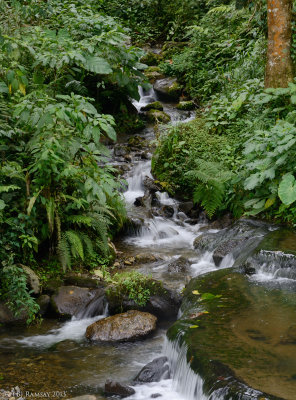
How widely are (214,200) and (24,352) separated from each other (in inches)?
193

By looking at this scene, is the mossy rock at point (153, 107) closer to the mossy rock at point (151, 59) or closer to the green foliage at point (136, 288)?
the mossy rock at point (151, 59)

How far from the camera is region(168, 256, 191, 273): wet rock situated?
7.53 m

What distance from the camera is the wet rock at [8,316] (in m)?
6.18

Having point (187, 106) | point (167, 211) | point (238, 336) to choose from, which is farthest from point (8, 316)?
point (187, 106)

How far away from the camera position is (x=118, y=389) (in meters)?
4.65

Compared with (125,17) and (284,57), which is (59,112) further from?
(125,17)

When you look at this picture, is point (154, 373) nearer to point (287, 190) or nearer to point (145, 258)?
point (145, 258)

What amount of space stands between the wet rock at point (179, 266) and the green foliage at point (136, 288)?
3.42 ft

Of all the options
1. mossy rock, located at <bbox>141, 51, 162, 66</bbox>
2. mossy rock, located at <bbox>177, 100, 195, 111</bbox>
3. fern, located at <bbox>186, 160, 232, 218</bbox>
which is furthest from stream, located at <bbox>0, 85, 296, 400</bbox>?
mossy rock, located at <bbox>141, 51, 162, 66</bbox>

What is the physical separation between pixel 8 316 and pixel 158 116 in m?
8.49

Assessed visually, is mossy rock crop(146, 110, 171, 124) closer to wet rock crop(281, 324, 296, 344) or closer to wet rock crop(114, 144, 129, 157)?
wet rock crop(114, 144, 129, 157)

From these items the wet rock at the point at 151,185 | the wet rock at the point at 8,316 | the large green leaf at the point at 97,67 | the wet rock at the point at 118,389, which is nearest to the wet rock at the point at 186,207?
the wet rock at the point at 151,185

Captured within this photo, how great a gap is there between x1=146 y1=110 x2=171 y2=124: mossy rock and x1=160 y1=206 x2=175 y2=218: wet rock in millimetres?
4031

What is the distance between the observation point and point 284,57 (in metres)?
8.66
